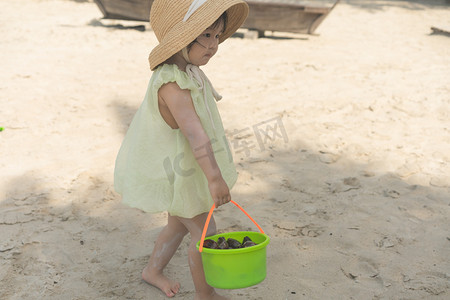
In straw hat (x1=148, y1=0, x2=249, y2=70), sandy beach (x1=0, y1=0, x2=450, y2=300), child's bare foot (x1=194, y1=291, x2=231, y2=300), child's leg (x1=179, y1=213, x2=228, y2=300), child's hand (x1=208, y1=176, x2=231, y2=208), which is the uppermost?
straw hat (x1=148, y1=0, x2=249, y2=70)

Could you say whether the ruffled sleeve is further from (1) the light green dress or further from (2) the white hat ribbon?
(2) the white hat ribbon

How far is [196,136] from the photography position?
1.85 meters

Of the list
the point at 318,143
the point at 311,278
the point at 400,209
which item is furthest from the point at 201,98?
the point at 318,143

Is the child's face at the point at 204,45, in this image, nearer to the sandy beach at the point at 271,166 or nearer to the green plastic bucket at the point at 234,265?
the green plastic bucket at the point at 234,265

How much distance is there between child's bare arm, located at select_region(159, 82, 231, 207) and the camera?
1848 mm

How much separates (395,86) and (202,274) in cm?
351

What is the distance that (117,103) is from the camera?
4566 millimetres

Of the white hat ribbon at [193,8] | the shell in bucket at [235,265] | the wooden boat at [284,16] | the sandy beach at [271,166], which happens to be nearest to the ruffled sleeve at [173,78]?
the white hat ribbon at [193,8]

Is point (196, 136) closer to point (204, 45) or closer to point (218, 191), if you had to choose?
point (218, 191)

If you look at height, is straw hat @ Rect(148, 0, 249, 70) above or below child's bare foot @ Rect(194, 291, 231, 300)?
above

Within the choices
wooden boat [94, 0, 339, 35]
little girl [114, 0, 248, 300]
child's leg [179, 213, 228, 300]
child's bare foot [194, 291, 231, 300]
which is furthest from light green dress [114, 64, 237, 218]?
wooden boat [94, 0, 339, 35]

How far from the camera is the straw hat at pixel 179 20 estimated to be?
182 centimetres

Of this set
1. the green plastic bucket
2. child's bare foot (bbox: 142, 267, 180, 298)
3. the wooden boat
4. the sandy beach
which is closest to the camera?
the green plastic bucket

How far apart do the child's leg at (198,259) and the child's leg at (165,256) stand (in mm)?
169
